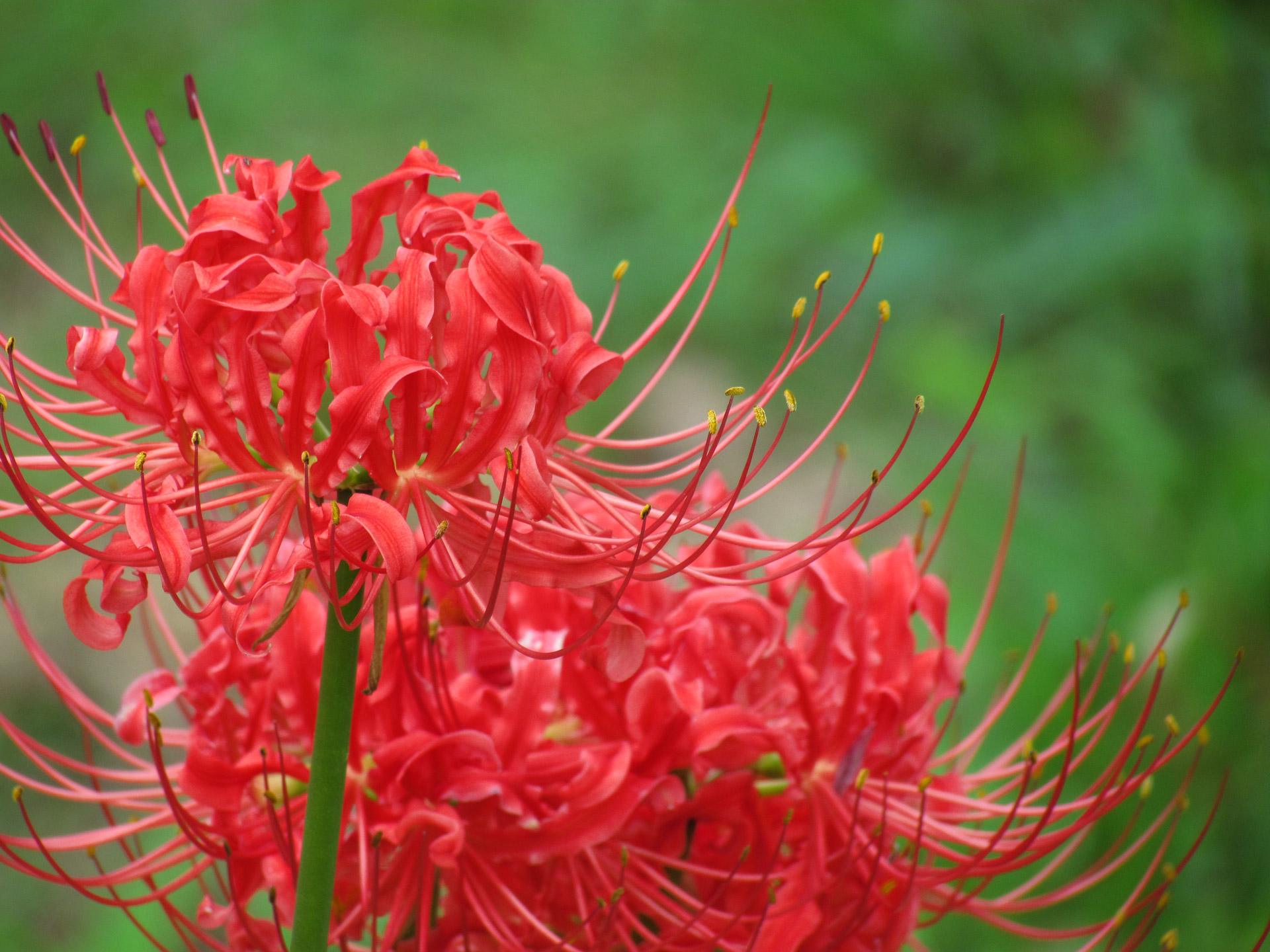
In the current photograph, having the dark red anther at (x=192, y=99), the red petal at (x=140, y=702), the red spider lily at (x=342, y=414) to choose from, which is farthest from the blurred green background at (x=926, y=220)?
A: the dark red anther at (x=192, y=99)

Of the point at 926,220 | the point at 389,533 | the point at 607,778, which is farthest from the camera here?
the point at 926,220

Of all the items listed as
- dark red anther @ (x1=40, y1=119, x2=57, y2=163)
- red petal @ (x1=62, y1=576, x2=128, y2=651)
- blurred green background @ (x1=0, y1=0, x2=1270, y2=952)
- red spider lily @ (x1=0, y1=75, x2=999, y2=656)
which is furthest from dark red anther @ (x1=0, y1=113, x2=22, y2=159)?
blurred green background @ (x1=0, y1=0, x2=1270, y2=952)

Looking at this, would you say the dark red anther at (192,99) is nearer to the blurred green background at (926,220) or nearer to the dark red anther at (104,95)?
the dark red anther at (104,95)

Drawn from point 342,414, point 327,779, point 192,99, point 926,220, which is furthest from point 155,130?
point 926,220

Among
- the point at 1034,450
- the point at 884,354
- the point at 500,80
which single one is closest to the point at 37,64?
the point at 500,80

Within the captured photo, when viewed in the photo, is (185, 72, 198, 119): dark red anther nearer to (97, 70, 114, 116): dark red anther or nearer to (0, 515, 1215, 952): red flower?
(97, 70, 114, 116): dark red anther

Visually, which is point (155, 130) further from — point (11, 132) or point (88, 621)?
point (88, 621)
